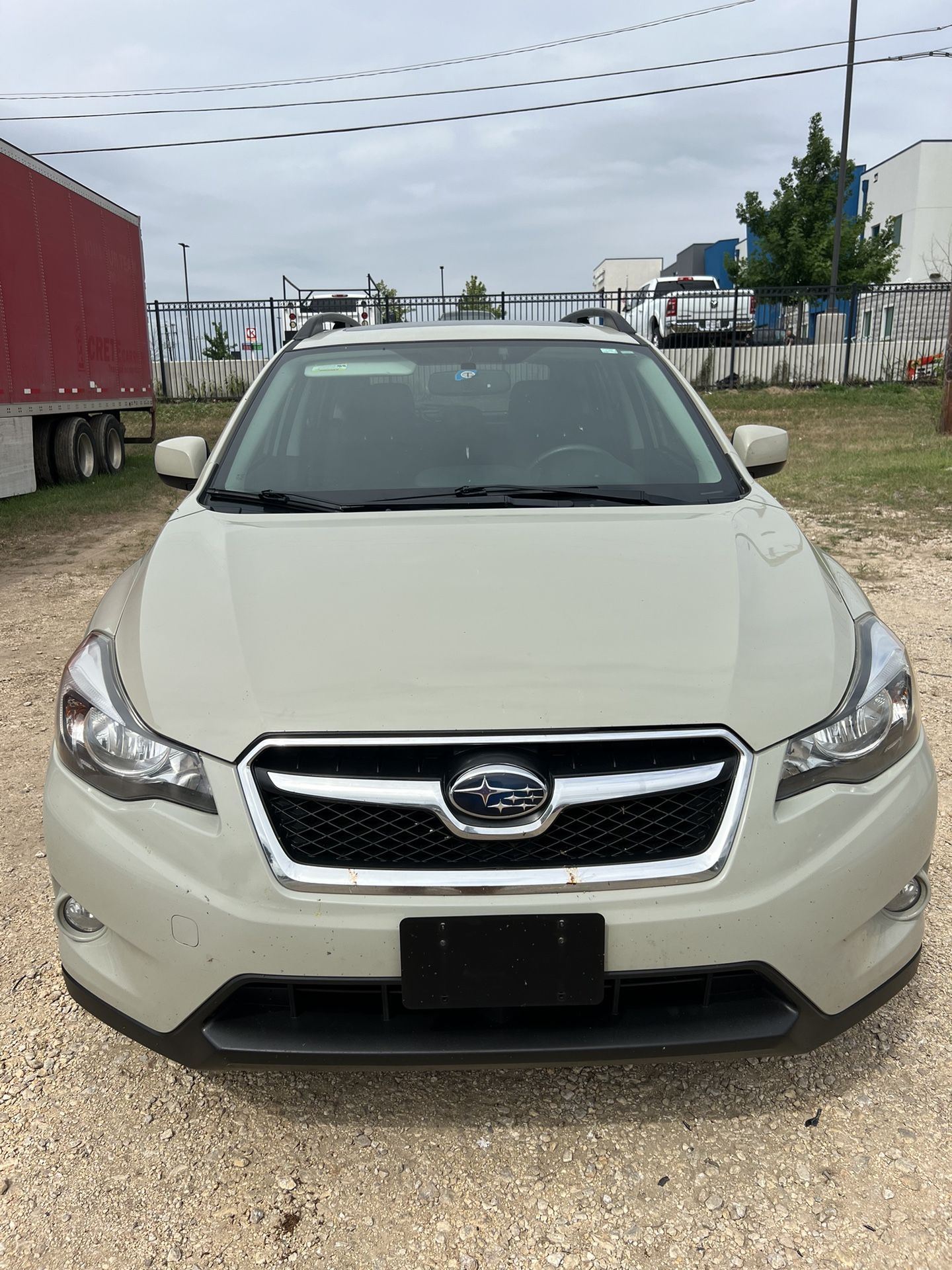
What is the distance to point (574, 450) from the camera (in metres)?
2.88

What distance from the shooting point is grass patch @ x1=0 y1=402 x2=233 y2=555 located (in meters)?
9.18

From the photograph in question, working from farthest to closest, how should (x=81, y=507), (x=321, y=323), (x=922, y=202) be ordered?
(x=922, y=202) < (x=81, y=507) < (x=321, y=323)

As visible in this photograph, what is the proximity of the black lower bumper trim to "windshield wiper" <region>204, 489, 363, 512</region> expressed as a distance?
4.31ft

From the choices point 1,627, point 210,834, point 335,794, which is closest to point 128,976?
point 210,834

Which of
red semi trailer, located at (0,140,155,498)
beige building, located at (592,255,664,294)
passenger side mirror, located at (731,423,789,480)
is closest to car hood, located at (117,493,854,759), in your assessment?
passenger side mirror, located at (731,423,789,480)

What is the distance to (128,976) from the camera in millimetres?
1775

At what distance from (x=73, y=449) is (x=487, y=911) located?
38.5 feet

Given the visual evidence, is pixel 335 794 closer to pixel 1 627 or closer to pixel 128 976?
pixel 128 976

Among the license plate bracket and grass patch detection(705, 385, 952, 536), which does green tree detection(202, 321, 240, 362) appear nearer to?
grass patch detection(705, 385, 952, 536)

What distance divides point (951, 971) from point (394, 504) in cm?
186

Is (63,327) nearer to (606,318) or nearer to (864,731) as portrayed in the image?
(606,318)

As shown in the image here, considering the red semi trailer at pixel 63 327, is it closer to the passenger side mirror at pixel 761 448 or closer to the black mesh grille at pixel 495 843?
the passenger side mirror at pixel 761 448

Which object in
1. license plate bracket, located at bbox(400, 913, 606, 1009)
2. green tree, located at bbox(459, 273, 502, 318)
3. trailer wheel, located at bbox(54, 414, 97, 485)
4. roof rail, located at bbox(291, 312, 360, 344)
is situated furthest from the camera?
green tree, located at bbox(459, 273, 502, 318)

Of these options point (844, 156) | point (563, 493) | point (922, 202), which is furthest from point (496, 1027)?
point (922, 202)
